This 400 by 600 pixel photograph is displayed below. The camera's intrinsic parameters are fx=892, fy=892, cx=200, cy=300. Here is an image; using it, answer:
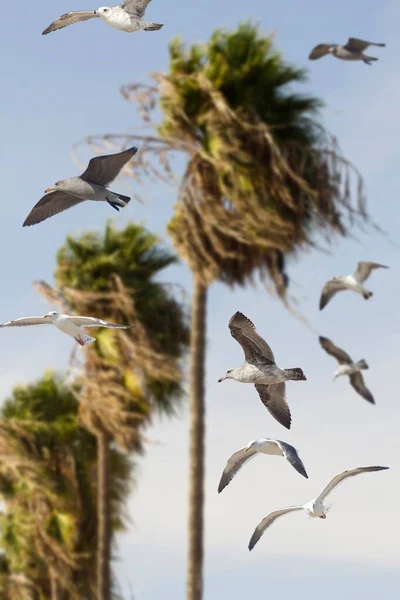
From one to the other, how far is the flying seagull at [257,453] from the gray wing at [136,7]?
203cm

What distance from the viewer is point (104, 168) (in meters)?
4.02

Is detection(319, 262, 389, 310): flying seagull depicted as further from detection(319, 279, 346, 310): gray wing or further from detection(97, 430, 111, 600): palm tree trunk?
detection(97, 430, 111, 600): palm tree trunk

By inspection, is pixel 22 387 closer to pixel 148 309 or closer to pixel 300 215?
pixel 148 309

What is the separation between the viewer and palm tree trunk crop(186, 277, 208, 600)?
13.2m

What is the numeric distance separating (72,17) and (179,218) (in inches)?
425

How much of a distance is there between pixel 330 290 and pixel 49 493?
12809 millimetres

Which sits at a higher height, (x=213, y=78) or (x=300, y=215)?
→ (x=213, y=78)

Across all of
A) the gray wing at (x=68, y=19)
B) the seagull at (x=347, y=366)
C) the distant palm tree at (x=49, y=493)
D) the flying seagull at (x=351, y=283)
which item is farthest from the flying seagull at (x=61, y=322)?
the distant palm tree at (x=49, y=493)

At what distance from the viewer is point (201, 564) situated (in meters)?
13.2

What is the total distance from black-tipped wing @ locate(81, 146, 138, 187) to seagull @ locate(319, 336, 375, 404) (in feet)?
12.8

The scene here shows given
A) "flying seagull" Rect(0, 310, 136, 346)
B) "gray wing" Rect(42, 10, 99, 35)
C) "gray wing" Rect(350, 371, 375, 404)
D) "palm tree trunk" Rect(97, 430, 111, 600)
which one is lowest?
"palm tree trunk" Rect(97, 430, 111, 600)

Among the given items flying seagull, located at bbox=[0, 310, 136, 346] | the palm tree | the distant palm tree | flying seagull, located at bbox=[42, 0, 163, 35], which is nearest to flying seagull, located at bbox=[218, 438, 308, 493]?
flying seagull, located at bbox=[0, 310, 136, 346]

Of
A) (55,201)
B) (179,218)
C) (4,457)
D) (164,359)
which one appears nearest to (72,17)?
(55,201)

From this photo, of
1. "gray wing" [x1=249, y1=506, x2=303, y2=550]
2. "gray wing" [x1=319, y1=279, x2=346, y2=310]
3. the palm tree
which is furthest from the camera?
the palm tree
